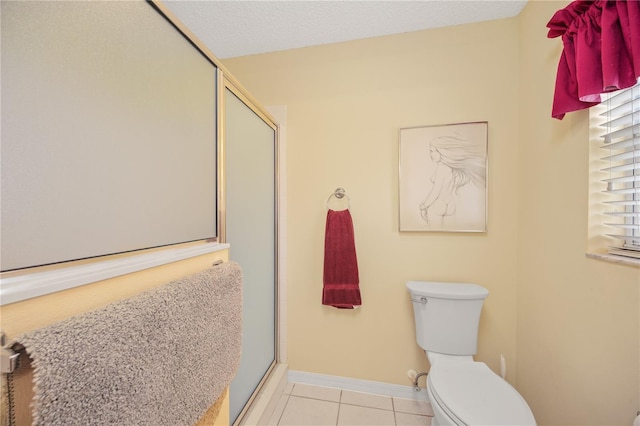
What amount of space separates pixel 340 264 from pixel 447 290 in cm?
61

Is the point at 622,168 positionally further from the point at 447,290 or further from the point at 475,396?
the point at 475,396

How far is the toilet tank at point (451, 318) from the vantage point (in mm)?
1213

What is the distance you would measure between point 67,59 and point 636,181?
1.65m

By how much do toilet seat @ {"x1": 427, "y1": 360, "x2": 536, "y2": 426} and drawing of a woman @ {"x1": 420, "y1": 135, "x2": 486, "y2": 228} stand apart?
74cm

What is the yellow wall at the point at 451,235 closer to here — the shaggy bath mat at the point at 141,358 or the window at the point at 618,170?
the window at the point at 618,170

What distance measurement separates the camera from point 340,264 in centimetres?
141

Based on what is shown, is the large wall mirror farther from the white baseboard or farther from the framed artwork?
the white baseboard

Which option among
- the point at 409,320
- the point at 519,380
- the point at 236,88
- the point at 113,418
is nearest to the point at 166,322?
the point at 113,418

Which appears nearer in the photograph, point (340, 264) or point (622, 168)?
point (622, 168)

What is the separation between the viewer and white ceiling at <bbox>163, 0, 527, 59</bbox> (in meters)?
1.21

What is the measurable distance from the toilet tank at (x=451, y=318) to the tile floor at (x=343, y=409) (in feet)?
1.31

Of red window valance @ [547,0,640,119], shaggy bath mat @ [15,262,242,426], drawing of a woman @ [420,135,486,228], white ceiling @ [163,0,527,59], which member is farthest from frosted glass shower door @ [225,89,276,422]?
red window valance @ [547,0,640,119]

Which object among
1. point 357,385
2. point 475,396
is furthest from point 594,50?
point 357,385

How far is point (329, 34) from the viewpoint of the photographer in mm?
1410
